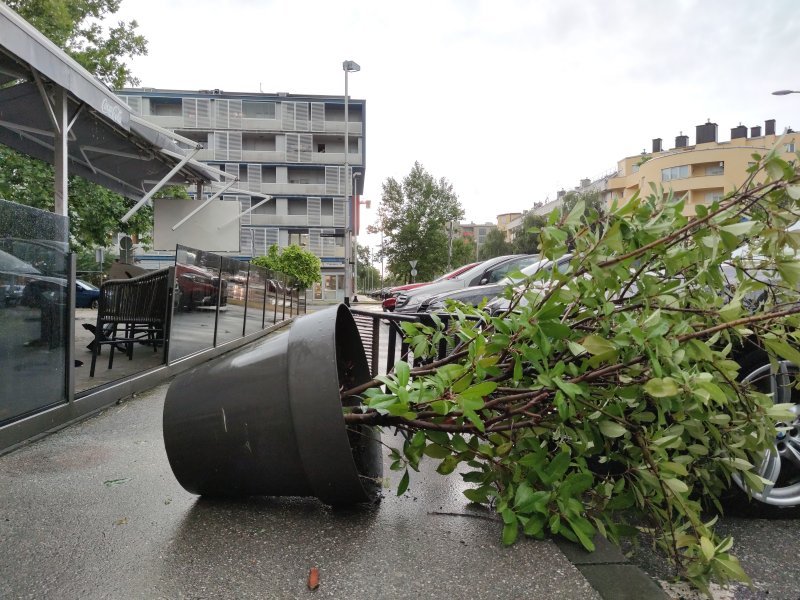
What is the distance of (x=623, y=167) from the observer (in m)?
75.1

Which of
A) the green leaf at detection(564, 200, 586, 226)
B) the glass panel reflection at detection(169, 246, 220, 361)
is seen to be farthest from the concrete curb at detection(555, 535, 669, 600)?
the glass panel reflection at detection(169, 246, 220, 361)

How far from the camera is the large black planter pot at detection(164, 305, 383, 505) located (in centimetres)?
228

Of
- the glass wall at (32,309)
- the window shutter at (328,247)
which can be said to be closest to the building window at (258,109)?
the window shutter at (328,247)

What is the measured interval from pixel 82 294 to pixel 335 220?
30.6 m

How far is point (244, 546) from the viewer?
2250mm

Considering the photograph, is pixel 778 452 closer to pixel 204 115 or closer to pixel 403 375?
pixel 403 375

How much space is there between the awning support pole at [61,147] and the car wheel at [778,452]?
5.70 meters

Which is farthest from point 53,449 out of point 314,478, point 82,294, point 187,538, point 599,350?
point 82,294

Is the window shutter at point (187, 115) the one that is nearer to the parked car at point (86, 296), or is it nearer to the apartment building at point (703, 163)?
the parked car at point (86, 296)

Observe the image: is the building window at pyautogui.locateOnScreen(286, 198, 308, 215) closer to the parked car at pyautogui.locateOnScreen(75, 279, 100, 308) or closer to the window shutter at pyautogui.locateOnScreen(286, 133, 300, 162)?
the window shutter at pyautogui.locateOnScreen(286, 133, 300, 162)

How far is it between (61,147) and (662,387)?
19.7 ft

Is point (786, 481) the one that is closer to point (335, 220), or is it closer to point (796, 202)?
point (796, 202)

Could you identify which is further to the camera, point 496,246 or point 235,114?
point 496,246

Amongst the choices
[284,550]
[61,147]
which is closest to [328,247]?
[61,147]
